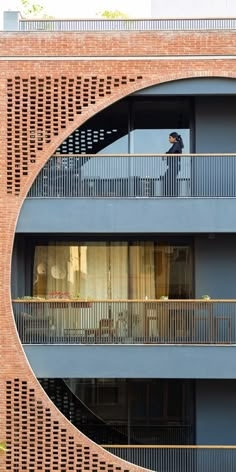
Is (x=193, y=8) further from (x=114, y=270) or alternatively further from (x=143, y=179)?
(x=114, y=270)

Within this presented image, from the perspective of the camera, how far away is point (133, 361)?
17625 mm

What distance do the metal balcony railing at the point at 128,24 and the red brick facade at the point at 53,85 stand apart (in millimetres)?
347

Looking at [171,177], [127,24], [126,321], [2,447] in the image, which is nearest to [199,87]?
[171,177]

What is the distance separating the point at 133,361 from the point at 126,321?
2.94 feet

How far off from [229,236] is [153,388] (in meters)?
3.91

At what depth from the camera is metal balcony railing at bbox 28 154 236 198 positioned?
722 inches

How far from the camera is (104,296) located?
19.4m

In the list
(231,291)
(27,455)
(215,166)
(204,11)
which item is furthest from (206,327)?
(204,11)

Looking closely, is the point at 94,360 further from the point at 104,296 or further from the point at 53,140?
the point at 53,140

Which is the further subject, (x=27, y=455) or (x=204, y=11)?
(x=204, y=11)

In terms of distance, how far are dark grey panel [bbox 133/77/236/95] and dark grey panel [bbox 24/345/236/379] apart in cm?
547

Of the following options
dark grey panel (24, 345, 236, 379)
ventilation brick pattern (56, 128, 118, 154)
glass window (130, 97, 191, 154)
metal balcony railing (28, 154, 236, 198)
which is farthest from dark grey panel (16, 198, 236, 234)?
dark grey panel (24, 345, 236, 379)

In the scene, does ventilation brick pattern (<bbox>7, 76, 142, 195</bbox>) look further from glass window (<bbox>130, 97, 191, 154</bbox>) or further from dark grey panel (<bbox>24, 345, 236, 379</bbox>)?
dark grey panel (<bbox>24, 345, 236, 379</bbox>)

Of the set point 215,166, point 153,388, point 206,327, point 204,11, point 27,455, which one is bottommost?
point 27,455
